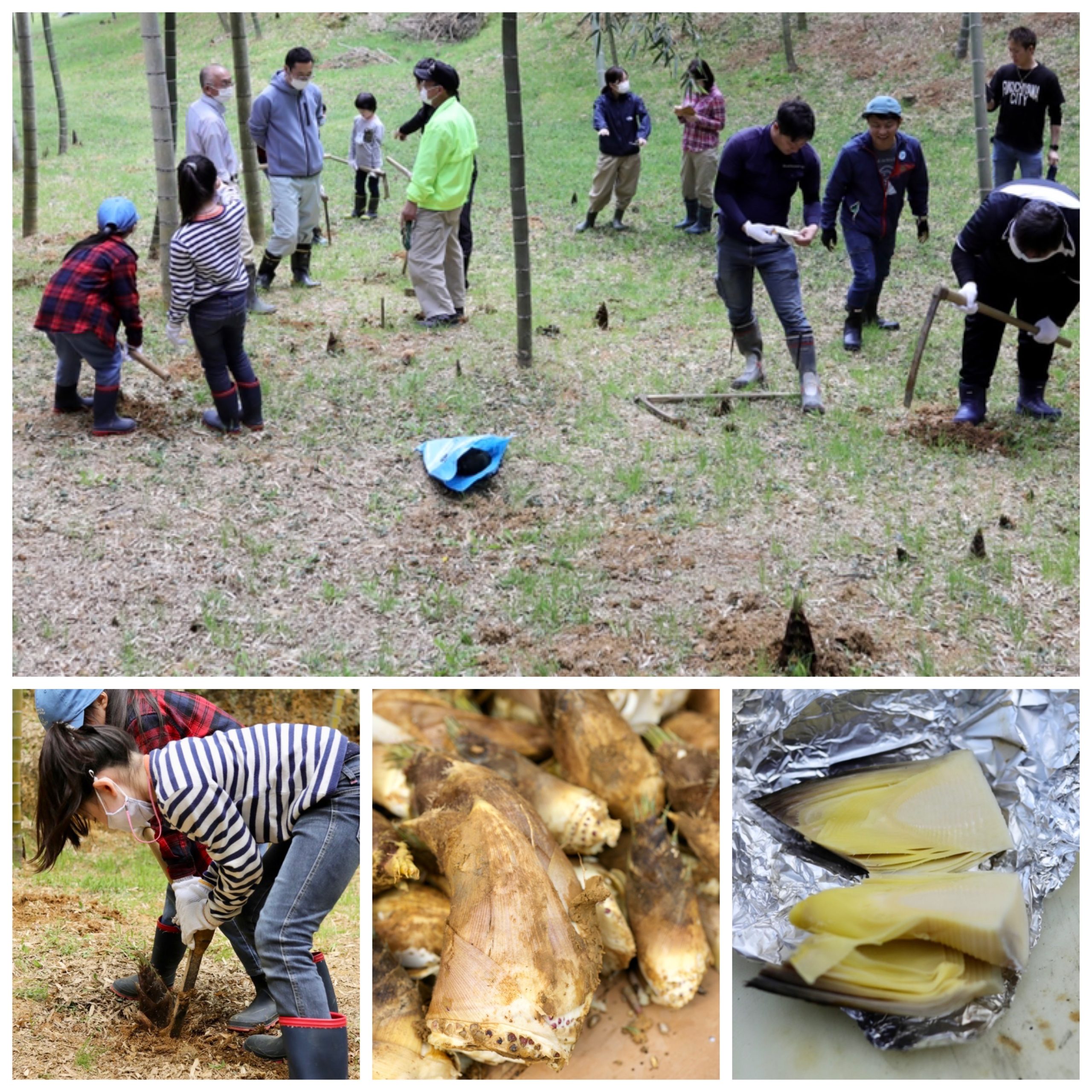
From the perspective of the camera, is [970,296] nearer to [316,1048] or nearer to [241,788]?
[241,788]

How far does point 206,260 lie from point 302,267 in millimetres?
2931

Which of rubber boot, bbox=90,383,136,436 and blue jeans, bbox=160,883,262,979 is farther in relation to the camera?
rubber boot, bbox=90,383,136,436

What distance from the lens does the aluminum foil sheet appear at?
274 centimetres

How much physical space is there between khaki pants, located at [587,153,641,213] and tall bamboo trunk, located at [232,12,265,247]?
2.94m

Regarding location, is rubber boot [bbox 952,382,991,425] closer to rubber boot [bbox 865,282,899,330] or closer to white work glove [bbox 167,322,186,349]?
rubber boot [bbox 865,282,899,330]

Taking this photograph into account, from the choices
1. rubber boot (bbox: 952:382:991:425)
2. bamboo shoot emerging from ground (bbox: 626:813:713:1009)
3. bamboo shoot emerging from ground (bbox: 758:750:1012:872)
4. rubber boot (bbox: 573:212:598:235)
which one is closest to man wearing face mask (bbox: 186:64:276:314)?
rubber boot (bbox: 573:212:598:235)

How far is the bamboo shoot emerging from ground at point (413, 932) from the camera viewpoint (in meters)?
2.60

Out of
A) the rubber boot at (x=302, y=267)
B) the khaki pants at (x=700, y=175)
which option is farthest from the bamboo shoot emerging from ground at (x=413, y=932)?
the khaki pants at (x=700, y=175)

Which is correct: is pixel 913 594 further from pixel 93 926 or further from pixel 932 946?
pixel 93 926

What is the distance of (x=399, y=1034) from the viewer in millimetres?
2529

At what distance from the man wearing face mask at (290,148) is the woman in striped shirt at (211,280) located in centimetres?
210

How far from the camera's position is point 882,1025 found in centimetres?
261

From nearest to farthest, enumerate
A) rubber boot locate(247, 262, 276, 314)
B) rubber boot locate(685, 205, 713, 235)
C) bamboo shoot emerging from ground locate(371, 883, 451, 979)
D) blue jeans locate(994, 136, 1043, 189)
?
bamboo shoot emerging from ground locate(371, 883, 451, 979) → rubber boot locate(247, 262, 276, 314) → blue jeans locate(994, 136, 1043, 189) → rubber boot locate(685, 205, 713, 235)

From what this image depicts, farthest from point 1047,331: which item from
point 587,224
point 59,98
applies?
point 59,98
